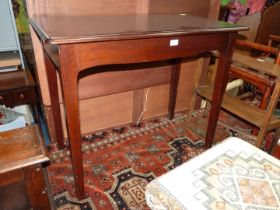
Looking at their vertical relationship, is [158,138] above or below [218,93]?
below

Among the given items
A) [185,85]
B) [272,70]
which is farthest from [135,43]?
[185,85]

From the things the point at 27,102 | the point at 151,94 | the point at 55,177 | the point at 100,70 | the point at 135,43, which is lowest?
the point at 55,177

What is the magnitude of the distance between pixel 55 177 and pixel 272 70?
1.47m

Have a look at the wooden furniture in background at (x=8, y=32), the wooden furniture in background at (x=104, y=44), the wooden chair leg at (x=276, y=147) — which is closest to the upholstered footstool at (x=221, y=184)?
the wooden furniture in background at (x=104, y=44)

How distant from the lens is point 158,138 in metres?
1.82

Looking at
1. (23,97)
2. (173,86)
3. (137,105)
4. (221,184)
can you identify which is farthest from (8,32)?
(221,184)

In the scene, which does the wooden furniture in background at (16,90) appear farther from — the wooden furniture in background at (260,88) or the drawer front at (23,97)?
the wooden furniture in background at (260,88)

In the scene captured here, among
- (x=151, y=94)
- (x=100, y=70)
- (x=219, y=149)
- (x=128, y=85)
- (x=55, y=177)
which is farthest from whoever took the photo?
(x=151, y=94)

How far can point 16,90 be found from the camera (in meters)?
1.39

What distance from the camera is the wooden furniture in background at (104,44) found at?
903 mm

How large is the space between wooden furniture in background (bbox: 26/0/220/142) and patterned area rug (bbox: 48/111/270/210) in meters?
0.12

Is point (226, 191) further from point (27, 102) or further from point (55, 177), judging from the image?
point (27, 102)

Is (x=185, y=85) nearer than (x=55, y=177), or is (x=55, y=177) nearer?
(x=55, y=177)

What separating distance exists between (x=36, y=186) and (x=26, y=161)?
117 mm
